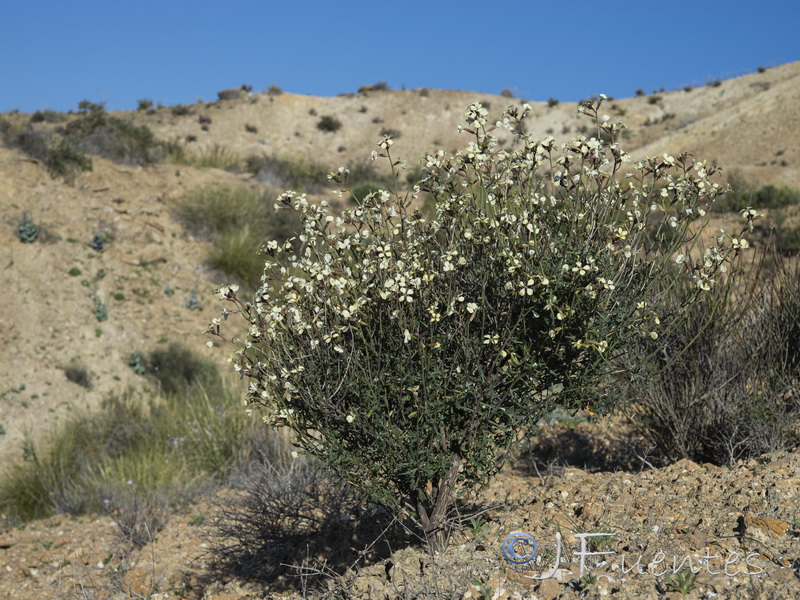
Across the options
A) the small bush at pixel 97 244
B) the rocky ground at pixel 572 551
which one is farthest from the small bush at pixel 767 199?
the rocky ground at pixel 572 551

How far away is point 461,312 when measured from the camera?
13.1 ft

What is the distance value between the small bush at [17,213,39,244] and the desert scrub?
1210 centimetres

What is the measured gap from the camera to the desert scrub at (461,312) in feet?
13.0

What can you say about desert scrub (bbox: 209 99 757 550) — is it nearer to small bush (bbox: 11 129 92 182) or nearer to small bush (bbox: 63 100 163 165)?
small bush (bbox: 11 129 92 182)

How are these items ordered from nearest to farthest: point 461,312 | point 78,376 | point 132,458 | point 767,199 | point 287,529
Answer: point 461,312 < point 287,529 < point 132,458 < point 78,376 < point 767,199

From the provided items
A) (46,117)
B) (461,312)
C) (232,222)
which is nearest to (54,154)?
(232,222)

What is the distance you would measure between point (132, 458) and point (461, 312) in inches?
236

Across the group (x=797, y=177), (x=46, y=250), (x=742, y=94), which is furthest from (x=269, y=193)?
(x=742, y=94)

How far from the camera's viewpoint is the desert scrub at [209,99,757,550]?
3.95 metres

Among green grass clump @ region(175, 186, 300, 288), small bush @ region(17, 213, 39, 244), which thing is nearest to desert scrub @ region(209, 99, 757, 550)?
green grass clump @ region(175, 186, 300, 288)

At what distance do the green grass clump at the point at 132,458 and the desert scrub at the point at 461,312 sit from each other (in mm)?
4142

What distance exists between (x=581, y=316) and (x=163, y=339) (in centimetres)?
1118

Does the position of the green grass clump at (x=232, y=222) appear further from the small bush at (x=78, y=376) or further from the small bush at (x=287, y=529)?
the small bush at (x=287, y=529)

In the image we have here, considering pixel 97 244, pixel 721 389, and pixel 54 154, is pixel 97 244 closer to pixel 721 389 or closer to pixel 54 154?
pixel 54 154
